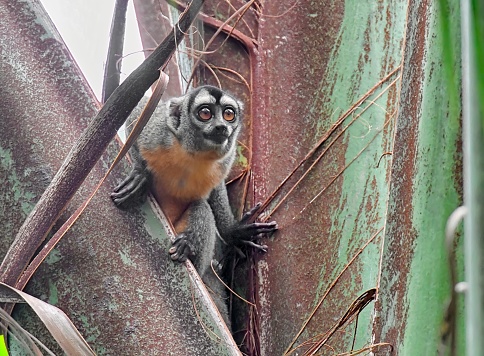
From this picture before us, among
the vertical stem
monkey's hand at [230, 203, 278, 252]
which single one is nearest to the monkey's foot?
monkey's hand at [230, 203, 278, 252]

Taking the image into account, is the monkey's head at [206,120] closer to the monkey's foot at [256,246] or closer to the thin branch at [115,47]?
the thin branch at [115,47]

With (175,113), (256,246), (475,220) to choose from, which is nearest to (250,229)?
(256,246)

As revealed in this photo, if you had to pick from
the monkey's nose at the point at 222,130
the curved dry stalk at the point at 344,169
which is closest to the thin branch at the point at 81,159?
the curved dry stalk at the point at 344,169

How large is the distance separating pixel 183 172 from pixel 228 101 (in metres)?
0.61

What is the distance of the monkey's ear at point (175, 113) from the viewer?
423cm

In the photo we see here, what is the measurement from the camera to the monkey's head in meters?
3.81

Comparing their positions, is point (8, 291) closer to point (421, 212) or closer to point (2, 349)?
point (2, 349)

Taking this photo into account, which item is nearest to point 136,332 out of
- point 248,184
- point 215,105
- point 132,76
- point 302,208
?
point 132,76

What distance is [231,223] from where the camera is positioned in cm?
400

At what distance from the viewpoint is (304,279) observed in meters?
2.76

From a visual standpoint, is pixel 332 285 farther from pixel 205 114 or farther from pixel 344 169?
pixel 205 114

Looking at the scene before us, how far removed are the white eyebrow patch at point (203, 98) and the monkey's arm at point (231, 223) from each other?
1.86 feet

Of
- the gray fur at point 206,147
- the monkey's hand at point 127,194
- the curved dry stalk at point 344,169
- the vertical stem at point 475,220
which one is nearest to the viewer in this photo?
the vertical stem at point 475,220

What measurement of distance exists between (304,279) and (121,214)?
86 cm
